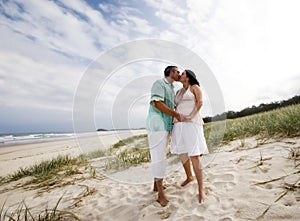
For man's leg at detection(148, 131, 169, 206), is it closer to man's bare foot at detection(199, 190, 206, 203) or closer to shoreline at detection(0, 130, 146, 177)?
man's bare foot at detection(199, 190, 206, 203)

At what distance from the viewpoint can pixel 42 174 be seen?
518 centimetres

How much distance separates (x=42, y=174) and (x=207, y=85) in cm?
463

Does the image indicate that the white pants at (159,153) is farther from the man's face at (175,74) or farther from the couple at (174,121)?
the man's face at (175,74)

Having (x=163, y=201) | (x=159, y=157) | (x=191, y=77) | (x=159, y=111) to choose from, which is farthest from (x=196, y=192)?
(x=191, y=77)

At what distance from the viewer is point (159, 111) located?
117 inches

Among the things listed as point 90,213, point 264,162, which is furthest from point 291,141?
point 90,213

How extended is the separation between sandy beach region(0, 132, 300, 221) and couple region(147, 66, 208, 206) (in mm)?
339

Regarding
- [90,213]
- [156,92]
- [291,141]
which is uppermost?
[156,92]

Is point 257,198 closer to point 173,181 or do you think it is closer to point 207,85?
point 173,181

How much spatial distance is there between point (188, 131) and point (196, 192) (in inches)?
36.2

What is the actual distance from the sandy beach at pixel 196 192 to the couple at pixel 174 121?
339mm

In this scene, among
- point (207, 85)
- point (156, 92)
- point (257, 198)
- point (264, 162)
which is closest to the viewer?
point (257, 198)

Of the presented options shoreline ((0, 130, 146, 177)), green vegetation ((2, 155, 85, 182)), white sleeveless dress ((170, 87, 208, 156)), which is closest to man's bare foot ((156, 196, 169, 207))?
white sleeveless dress ((170, 87, 208, 156))

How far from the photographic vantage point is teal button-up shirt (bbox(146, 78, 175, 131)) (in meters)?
2.87
